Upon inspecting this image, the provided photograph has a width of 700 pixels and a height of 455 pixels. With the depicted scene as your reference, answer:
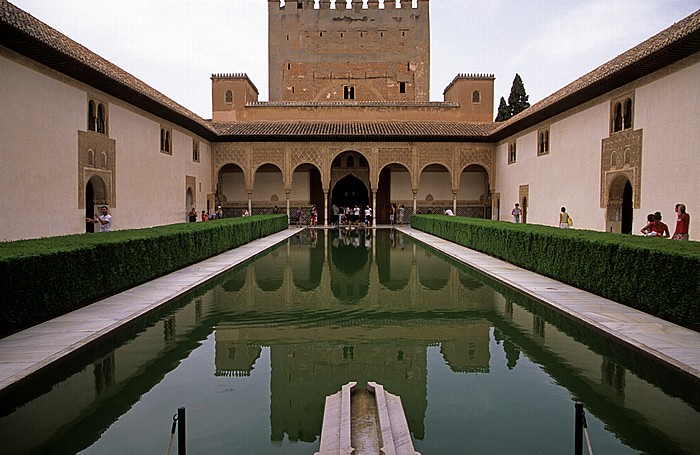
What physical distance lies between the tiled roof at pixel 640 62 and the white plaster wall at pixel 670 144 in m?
0.40

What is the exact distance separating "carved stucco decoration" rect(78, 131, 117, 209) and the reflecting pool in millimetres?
7430

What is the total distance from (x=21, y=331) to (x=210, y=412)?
2834 mm

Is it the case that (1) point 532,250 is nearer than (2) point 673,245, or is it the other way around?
(2) point 673,245

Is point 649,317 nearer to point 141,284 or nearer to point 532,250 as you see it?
point 532,250

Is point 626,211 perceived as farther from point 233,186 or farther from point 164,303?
point 233,186

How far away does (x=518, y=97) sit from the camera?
134ft

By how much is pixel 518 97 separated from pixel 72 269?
39142mm

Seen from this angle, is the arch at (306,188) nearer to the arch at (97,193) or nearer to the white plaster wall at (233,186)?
the white plaster wall at (233,186)

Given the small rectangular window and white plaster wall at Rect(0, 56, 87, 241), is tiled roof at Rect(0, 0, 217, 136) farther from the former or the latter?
the small rectangular window

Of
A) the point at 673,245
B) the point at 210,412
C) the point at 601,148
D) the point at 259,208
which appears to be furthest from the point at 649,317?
the point at 259,208

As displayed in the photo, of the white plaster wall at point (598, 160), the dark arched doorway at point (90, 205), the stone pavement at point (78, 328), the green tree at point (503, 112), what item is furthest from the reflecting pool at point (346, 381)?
the green tree at point (503, 112)

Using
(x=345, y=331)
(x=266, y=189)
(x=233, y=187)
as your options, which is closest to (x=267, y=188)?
(x=266, y=189)

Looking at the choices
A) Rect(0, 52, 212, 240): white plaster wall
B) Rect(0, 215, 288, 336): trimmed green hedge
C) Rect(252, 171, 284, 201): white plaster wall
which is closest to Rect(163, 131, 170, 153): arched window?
Rect(0, 52, 212, 240): white plaster wall

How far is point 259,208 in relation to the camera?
28125 millimetres
